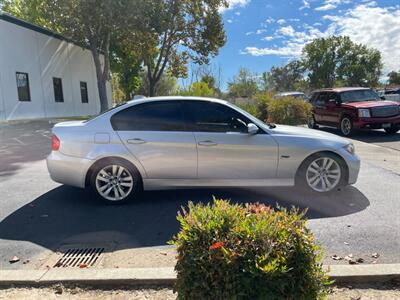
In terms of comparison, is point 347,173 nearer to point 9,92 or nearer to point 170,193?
point 170,193

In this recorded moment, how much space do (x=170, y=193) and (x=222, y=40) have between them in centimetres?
2395

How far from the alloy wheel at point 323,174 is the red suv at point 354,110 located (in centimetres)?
842

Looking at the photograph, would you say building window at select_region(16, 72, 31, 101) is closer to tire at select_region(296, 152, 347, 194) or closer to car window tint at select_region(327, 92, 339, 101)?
car window tint at select_region(327, 92, 339, 101)

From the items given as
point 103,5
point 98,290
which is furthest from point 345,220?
point 103,5

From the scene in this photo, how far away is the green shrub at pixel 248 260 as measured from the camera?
212 centimetres

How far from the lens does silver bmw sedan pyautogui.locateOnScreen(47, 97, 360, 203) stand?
5.17m

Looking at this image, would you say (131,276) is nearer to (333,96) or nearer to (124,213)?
(124,213)

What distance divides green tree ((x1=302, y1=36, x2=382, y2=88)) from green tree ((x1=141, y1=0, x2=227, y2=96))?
109ft

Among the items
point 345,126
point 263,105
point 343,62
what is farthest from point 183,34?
point 343,62

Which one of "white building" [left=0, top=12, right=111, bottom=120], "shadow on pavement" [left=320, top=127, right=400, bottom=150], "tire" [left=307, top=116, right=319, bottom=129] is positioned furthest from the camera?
"white building" [left=0, top=12, right=111, bottom=120]

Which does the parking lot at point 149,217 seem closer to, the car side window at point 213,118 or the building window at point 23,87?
the car side window at point 213,118

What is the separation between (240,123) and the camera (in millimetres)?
5336

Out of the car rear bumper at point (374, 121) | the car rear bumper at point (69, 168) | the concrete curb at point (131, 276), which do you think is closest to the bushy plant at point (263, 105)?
the car rear bumper at point (374, 121)

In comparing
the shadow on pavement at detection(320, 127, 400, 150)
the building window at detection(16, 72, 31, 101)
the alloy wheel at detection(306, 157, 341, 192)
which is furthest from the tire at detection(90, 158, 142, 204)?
the building window at detection(16, 72, 31, 101)
